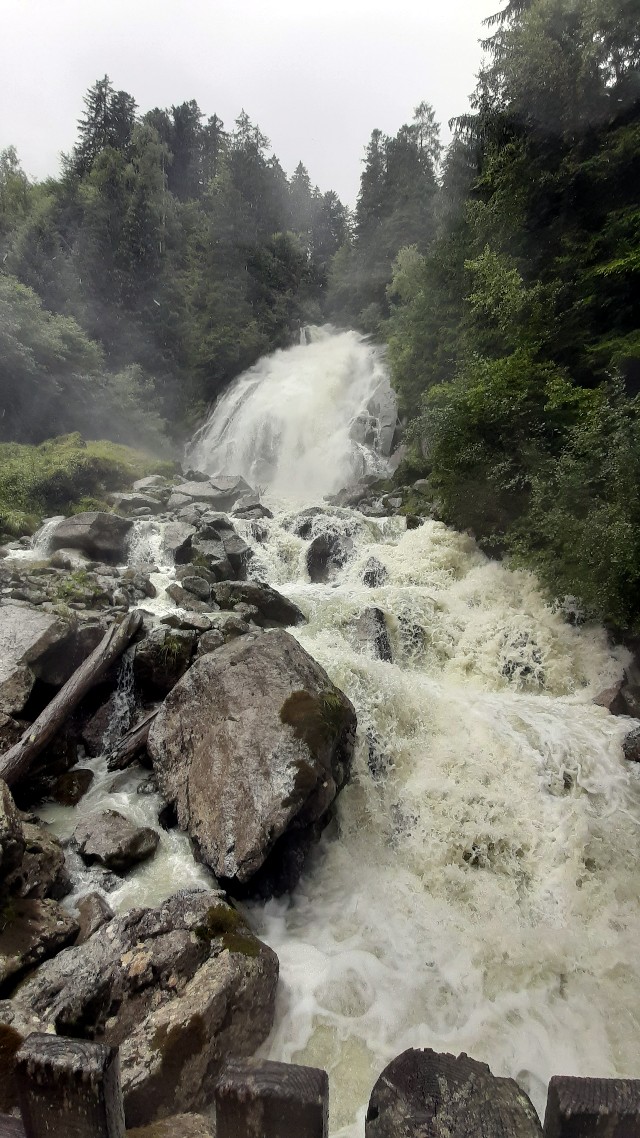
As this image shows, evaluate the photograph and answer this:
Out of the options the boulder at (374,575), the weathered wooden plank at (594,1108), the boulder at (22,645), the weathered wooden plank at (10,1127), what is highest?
the weathered wooden plank at (594,1108)

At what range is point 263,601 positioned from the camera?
904 centimetres

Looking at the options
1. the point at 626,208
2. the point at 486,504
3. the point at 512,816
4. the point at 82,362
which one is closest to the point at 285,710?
the point at 512,816

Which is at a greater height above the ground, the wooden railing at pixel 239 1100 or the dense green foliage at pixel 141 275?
the dense green foliage at pixel 141 275

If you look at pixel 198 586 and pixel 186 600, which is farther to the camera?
pixel 198 586

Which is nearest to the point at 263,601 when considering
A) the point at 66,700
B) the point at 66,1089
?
the point at 66,700

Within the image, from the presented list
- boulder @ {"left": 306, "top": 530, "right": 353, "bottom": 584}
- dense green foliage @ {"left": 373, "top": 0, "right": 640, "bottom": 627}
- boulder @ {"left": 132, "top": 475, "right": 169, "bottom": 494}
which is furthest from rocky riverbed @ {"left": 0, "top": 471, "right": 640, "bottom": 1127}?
boulder @ {"left": 132, "top": 475, "right": 169, "bottom": 494}

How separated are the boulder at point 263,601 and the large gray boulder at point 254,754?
2.77 meters

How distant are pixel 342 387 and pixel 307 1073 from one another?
2438 cm

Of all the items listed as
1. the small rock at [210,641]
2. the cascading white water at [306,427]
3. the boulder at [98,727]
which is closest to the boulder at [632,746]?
the small rock at [210,641]

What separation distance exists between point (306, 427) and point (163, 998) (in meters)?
20.4

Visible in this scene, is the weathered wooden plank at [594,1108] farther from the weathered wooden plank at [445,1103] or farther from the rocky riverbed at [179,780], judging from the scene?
the rocky riverbed at [179,780]

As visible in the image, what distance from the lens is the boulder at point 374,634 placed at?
8.20m

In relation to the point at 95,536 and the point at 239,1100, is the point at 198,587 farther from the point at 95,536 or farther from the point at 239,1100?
the point at 239,1100

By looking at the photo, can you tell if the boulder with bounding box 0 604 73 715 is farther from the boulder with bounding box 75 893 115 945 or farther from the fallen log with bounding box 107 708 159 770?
the boulder with bounding box 75 893 115 945
